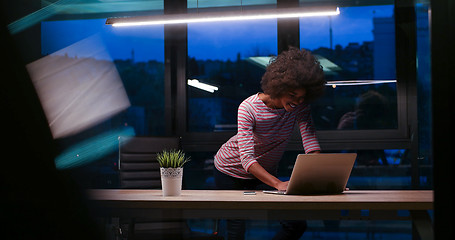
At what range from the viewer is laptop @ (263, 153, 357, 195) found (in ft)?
5.97

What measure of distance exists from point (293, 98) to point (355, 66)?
6.15 feet

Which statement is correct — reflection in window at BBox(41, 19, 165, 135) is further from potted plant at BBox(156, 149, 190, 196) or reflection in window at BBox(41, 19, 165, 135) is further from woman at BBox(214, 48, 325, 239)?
potted plant at BBox(156, 149, 190, 196)

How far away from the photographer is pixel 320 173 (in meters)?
1.90

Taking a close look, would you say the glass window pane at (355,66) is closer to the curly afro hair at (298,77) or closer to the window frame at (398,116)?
the window frame at (398,116)

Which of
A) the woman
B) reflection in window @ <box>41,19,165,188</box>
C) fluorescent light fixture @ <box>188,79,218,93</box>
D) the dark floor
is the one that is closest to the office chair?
the woman

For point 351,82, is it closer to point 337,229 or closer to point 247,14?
point 247,14

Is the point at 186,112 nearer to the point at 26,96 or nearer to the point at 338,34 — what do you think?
the point at 338,34

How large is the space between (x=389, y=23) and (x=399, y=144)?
1.07 m

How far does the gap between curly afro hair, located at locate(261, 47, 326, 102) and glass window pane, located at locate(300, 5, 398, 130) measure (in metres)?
1.52

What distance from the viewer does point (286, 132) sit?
8.45 feet

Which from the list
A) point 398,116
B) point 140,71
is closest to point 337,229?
point 398,116

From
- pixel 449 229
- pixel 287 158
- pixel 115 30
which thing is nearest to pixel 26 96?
pixel 449 229

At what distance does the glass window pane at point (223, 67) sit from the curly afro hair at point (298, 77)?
1614mm

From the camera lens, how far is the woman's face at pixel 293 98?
2.50 m
